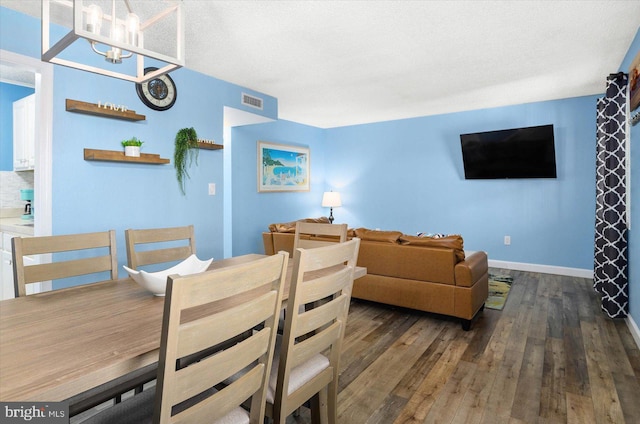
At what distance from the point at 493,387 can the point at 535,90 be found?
378 centimetres

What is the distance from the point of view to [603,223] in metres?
3.45

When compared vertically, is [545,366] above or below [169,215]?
below

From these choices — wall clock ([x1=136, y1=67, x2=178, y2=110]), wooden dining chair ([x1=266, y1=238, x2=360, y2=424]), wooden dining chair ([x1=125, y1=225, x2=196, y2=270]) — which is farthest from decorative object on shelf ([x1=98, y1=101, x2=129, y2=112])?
wooden dining chair ([x1=266, y1=238, x2=360, y2=424])

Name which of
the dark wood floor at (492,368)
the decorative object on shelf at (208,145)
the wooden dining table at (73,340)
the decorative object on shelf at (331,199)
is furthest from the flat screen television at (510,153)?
the wooden dining table at (73,340)

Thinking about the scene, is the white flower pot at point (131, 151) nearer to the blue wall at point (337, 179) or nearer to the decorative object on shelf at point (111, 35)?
the blue wall at point (337, 179)

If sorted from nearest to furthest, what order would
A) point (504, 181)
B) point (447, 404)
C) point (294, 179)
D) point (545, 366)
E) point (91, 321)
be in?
point (91, 321) < point (447, 404) < point (545, 366) < point (504, 181) < point (294, 179)

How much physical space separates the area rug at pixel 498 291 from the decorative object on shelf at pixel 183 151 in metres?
3.32

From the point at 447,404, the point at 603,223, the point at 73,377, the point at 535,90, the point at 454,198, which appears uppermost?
the point at 535,90

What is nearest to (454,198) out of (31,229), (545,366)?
(545,366)

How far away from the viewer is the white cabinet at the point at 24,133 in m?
3.52

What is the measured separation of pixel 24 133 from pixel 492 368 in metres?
4.65

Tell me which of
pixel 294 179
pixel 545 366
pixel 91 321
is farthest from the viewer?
pixel 294 179

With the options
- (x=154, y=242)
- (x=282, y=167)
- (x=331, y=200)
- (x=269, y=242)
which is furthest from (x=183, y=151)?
(x=331, y=200)

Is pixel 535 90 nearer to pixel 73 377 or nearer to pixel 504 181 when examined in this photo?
pixel 504 181
